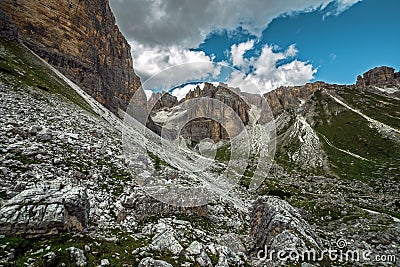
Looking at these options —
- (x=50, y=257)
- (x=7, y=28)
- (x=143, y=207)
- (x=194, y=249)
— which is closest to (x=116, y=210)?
(x=143, y=207)

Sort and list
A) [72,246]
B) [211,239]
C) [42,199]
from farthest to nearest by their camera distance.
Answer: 1. [211,239]
2. [42,199]
3. [72,246]

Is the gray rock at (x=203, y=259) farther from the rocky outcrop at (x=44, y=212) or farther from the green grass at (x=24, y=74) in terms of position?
the green grass at (x=24, y=74)

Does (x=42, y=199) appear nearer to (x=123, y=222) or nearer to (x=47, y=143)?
(x=123, y=222)

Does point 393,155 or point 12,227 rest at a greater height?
point 393,155

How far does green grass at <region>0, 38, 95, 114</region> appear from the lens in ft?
118

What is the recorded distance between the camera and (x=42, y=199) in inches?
444

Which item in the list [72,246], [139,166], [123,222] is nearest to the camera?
[72,246]

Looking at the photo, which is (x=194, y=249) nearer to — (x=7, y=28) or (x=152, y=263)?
(x=152, y=263)

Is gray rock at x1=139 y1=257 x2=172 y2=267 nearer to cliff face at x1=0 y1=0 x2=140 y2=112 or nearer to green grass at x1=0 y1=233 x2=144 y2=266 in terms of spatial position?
green grass at x1=0 y1=233 x2=144 y2=266

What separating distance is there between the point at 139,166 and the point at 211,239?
11.9m

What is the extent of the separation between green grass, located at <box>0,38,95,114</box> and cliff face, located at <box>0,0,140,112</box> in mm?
10272

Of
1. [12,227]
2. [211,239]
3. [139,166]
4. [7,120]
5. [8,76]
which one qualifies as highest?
[8,76]

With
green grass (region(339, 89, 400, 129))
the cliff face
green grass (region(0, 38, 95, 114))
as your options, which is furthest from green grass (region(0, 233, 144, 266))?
green grass (region(339, 89, 400, 129))

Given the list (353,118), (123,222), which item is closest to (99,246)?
(123,222)
